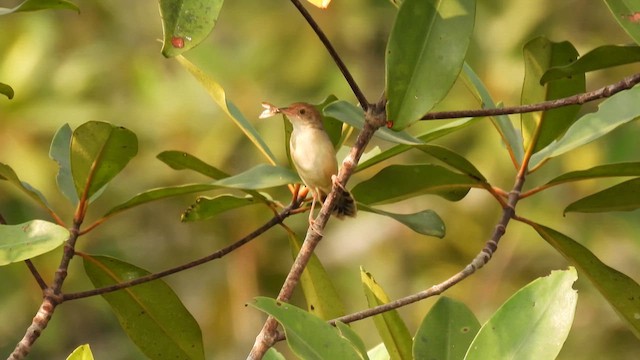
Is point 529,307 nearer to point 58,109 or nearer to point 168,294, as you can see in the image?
point 168,294

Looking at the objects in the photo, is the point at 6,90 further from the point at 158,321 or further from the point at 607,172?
the point at 607,172

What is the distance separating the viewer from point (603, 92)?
124cm

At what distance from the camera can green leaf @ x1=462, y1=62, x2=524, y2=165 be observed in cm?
172

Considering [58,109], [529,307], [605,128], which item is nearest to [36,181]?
[58,109]

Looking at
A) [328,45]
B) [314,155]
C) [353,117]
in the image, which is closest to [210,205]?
[314,155]

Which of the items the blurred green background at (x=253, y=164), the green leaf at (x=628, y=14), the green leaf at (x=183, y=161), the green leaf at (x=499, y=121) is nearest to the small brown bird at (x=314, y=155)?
the green leaf at (x=183, y=161)

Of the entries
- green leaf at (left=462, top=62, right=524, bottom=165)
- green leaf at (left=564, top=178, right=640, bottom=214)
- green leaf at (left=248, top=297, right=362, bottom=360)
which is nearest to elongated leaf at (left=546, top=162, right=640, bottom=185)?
green leaf at (left=564, top=178, right=640, bottom=214)

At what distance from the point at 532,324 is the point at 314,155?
2.06 ft

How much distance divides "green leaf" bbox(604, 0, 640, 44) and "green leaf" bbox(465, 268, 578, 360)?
11.2 inches

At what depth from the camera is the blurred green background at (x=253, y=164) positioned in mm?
3682

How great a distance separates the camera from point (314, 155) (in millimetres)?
1752

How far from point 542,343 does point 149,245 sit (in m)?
2.91

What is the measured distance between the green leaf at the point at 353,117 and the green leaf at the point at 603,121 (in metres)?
0.35

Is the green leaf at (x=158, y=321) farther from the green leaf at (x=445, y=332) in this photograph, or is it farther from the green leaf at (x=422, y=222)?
the green leaf at (x=445, y=332)
